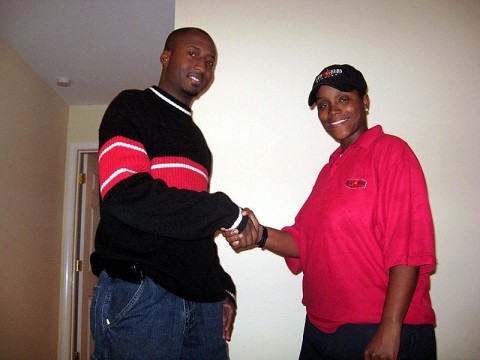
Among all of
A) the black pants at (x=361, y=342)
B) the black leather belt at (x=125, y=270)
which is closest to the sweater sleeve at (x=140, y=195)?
the black leather belt at (x=125, y=270)

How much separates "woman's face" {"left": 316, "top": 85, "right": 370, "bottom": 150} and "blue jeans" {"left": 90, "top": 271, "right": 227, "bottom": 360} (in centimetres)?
85

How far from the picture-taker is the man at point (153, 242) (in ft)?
3.07

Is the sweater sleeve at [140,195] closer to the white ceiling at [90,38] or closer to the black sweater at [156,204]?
the black sweater at [156,204]

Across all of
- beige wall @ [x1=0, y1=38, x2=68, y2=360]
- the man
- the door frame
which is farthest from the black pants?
the door frame

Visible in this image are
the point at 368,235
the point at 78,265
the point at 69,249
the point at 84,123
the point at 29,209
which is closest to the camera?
the point at 368,235

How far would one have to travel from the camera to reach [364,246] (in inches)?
42.0

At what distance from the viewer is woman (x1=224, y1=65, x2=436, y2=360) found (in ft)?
3.13

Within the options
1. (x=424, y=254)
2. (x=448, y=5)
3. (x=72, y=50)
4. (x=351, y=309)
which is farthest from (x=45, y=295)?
(x=448, y=5)

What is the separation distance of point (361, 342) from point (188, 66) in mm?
1147

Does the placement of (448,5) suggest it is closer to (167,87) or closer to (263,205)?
(263,205)

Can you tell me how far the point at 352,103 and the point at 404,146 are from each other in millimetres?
273

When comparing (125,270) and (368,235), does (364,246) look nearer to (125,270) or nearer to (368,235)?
(368,235)

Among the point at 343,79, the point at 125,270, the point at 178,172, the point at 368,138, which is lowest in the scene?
the point at 125,270

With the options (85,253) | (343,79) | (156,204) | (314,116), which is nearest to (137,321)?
(156,204)
